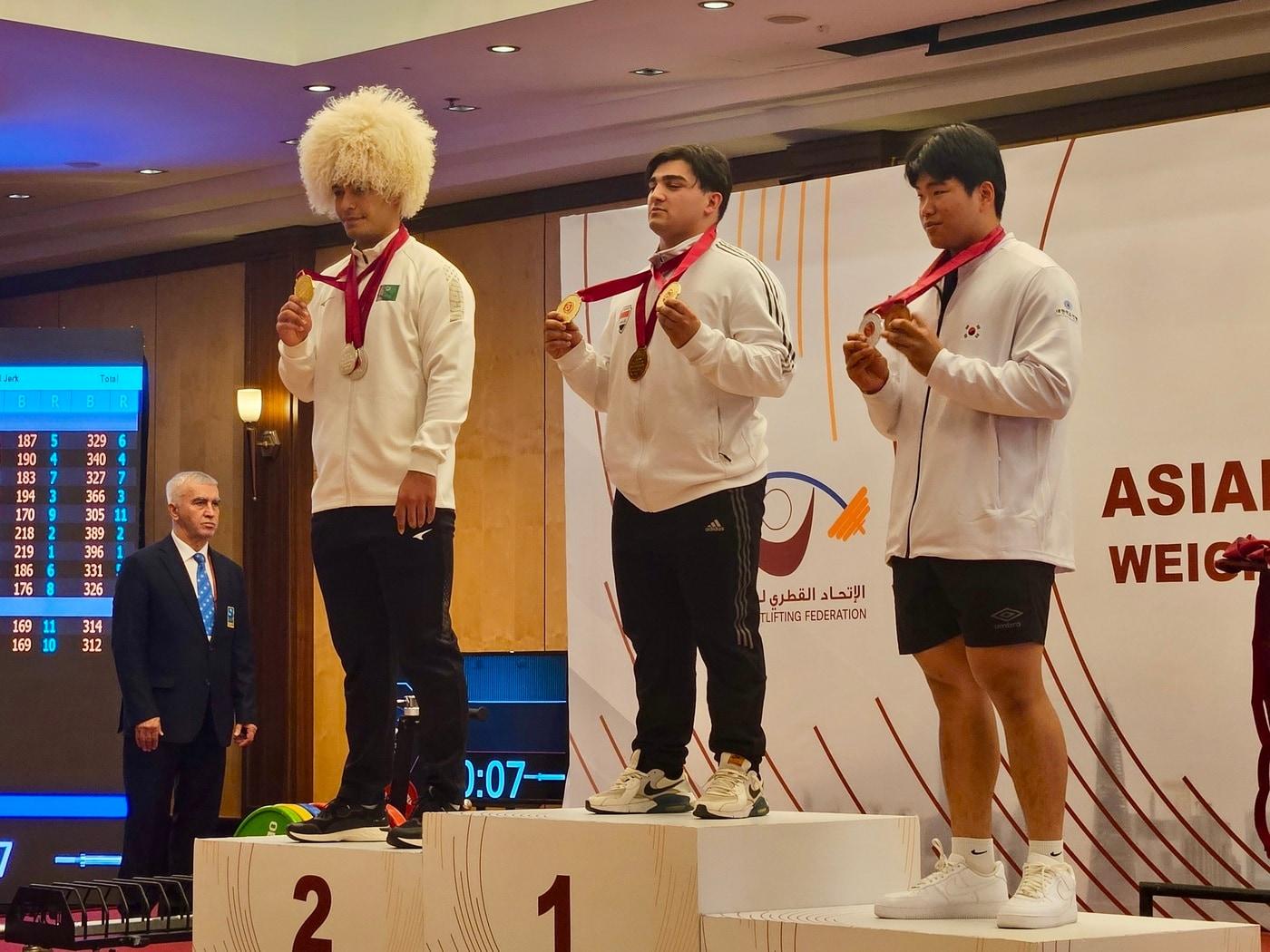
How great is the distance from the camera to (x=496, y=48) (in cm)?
693

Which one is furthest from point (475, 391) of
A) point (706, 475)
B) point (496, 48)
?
point (706, 475)

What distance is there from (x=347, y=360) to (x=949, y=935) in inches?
70.3

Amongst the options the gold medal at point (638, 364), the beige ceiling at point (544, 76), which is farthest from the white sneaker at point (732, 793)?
the beige ceiling at point (544, 76)

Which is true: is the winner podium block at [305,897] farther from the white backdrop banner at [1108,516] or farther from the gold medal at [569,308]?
the white backdrop banner at [1108,516]

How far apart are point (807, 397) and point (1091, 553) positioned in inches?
48.4

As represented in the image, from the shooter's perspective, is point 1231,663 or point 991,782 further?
point 1231,663

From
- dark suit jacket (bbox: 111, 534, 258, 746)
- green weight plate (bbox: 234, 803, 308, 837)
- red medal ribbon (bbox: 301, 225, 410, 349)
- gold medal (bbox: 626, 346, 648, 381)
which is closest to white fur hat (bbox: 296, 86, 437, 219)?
red medal ribbon (bbox: 301, 225, 410, 349)

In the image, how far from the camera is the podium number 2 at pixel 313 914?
3.67 meters

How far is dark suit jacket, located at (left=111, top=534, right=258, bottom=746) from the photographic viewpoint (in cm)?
609

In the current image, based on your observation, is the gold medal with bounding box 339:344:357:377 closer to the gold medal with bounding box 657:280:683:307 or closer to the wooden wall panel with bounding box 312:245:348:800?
the gold medal with bounding box 657:280:683:307

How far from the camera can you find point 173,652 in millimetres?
6156

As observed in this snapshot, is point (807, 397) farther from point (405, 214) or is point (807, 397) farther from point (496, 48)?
point (405, 214)

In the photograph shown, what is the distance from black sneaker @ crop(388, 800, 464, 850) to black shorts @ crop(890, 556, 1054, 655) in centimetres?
119

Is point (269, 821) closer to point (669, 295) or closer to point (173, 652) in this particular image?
point (173, 652)
